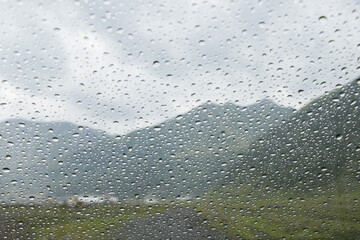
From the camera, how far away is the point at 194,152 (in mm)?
2338

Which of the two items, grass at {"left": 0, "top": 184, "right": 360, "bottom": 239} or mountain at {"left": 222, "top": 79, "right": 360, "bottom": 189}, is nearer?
mountain at {"left": 222, "top": 79, "right": 360, "bottom": 189}

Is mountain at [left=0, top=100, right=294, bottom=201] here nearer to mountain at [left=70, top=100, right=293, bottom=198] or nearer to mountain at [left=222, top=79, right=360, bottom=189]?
mountain at [left=70, top=100, right=293, bottom=198]

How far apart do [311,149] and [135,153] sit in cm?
166

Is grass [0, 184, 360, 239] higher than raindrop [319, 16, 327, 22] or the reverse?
the reverse

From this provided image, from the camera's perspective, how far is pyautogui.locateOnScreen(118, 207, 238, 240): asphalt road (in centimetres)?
253

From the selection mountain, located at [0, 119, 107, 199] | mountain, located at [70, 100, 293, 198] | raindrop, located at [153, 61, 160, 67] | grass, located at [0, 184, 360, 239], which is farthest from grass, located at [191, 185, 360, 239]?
raindrop, located at [153, 61, 160, 67]

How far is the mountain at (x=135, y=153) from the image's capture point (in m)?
2.07

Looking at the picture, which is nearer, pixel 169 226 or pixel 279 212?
pixel 169 226

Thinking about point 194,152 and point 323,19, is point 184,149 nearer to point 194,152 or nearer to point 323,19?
point 194,152

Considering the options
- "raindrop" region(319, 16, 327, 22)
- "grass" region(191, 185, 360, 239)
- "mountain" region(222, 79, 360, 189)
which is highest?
"raindrop" region(319, 16, 327, 22)

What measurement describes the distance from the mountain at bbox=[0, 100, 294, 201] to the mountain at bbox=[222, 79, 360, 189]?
0.44ft

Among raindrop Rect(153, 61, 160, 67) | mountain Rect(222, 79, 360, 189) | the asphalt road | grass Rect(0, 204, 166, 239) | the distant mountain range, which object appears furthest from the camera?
the asphalt road

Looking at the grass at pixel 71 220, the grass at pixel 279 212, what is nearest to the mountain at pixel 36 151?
the grass at pixel 71 220

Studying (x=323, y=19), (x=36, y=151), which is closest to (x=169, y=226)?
(x=36, y=151)
